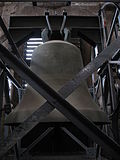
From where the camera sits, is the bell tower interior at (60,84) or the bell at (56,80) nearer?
the bell tower interior at (60,84)

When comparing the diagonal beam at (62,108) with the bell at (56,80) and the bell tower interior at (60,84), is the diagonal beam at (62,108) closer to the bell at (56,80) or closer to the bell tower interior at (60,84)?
the bell tower interior at (60,84)

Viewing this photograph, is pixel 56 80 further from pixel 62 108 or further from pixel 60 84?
pixel 62 108

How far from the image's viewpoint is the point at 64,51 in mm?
1453

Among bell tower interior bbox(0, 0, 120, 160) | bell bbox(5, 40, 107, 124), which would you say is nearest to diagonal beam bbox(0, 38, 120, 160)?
bell tower interior bbox(0, 0, 120, 160)

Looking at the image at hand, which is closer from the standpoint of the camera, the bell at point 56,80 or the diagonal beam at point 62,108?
the diagonal beam at point 62,108

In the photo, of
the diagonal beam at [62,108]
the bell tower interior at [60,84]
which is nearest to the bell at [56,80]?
the bell tower interior at [60,84]

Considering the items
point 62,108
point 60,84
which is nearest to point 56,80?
point 60,84

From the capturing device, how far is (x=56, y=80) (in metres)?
1.30

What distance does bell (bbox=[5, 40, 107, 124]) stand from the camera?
1108mm

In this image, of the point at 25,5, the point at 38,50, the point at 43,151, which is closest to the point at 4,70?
the point at 38,50

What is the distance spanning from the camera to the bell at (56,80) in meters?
1.11

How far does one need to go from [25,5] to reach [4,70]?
3119 millimetres

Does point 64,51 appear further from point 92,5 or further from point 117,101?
point 92,5

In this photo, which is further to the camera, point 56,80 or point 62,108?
point 56,80
